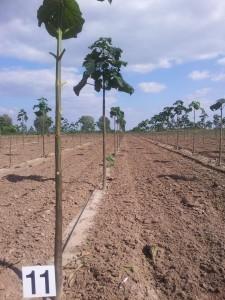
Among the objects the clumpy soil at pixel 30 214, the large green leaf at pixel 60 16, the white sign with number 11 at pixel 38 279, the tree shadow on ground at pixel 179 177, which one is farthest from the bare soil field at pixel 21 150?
the white sign with number 11 at pixel 38 279

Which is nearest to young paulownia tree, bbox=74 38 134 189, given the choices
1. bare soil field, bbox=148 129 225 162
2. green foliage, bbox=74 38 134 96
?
green foliage, bbox=74 38 134 96

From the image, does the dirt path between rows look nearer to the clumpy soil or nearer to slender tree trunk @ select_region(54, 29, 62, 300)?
slender tree trunk @ select_region(54, 29, 62, 300)

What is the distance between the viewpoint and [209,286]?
627cm

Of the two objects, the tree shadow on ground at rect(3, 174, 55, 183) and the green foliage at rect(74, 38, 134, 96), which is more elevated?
the green foliage at rect(74, 38, 134, 96)

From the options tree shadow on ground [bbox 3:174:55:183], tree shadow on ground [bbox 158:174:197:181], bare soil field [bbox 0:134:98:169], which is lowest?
bare soil field [bbox 0:134:98:169]

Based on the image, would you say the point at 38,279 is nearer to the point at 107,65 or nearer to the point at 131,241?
the point at 131,241

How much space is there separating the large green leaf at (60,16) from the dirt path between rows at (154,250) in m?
3.13

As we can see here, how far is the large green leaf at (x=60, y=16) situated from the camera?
18.1ft

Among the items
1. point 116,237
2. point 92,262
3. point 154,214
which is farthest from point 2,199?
point 92,262

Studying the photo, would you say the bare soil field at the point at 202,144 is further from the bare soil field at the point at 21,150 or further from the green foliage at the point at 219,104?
the bare soil field at the point at 21,150

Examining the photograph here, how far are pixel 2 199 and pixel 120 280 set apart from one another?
A: 668 cm

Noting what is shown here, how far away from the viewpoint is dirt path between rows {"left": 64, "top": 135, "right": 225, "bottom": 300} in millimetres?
6148

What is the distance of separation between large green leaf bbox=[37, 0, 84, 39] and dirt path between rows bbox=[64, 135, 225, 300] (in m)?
3.13

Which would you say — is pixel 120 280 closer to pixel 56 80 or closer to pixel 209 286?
pixel 209 286
